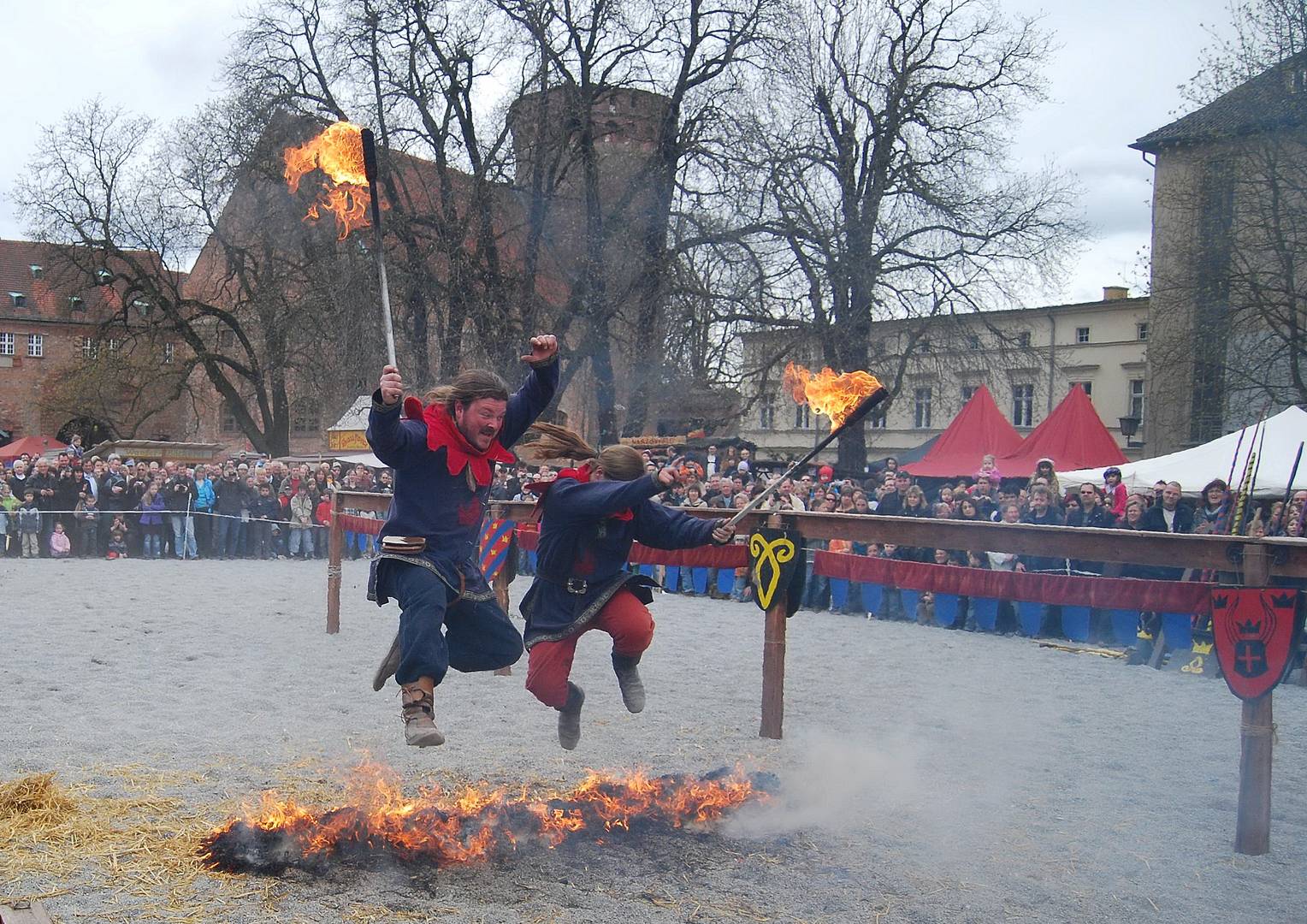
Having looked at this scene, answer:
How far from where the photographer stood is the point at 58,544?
1773cm

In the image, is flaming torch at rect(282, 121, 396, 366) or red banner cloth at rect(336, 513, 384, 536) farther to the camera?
red banner cloth at rect(336, 513, 384, 536)

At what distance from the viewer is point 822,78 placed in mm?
23969

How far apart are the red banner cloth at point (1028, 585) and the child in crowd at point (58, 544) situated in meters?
12.1

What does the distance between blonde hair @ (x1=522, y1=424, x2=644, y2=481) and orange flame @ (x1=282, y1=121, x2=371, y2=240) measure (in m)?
1.32

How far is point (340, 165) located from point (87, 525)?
14.9 m

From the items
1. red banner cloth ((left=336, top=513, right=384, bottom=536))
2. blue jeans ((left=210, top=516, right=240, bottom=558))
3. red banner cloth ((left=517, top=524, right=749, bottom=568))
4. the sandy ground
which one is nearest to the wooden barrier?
the sandy ground

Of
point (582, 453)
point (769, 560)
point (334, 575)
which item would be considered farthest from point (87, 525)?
point (582, 453)

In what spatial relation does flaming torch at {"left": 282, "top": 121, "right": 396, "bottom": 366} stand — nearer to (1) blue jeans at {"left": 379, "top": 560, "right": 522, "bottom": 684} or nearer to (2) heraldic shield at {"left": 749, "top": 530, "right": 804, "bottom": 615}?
(1) blue jeans at {"left": 379, "top": 560, "right": 522, "bottom": 684}

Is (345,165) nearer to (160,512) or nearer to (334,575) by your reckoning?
(334,575)

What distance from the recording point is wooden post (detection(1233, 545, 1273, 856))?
469cm

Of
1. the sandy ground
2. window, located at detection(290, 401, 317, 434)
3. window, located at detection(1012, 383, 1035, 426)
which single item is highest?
window, located at detection(1012, 383, 1035, 426)

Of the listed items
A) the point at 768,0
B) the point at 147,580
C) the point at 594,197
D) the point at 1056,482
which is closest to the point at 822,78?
the point at 768,0

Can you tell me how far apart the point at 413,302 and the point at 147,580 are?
335 inches

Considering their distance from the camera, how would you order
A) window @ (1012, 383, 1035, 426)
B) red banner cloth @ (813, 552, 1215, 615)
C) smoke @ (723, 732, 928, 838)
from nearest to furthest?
smoke @ (723, 732, 928, 838), red banner cloth @ (813, 552, 1215, 615), window @ (1012, 383, 1035, 426)
